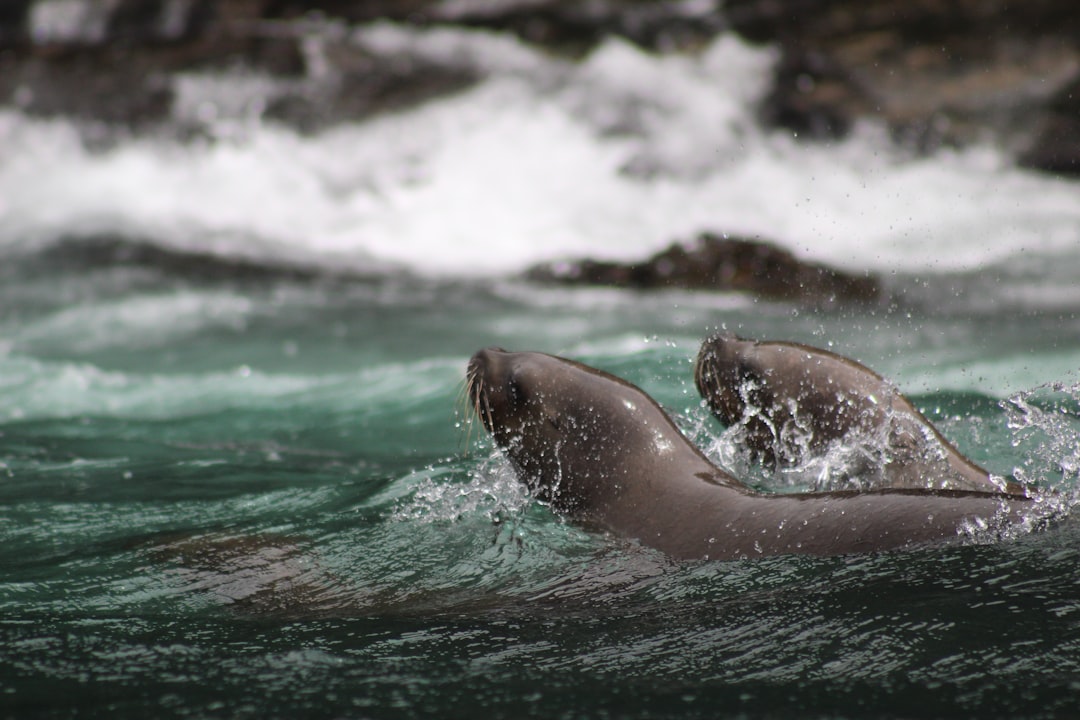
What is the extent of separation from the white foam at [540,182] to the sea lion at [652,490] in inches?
289

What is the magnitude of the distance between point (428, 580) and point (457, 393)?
10.1ft

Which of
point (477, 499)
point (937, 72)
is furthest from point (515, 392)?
point (937, 72)

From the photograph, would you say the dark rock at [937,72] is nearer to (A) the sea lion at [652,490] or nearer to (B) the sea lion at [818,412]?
(B) the sea lion at [818,412]

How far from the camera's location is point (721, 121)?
14.5m

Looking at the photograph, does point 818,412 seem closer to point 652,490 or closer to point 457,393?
point 652,490

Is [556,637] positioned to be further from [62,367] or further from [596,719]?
[62,367]

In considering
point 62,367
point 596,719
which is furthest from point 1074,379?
point 62,367

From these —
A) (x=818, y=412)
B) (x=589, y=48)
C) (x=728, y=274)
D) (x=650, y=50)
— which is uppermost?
(x=589, y=48)

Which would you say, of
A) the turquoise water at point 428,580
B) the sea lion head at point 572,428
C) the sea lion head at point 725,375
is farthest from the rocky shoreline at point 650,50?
the sea lion head at point 572,428

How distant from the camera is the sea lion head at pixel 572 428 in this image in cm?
477

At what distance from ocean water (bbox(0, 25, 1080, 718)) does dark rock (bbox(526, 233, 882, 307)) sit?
0.24 m

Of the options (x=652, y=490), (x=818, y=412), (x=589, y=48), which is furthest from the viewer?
(x=589, y=48)

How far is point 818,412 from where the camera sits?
5266 millimetres

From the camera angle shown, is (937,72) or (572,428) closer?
(572,428)
